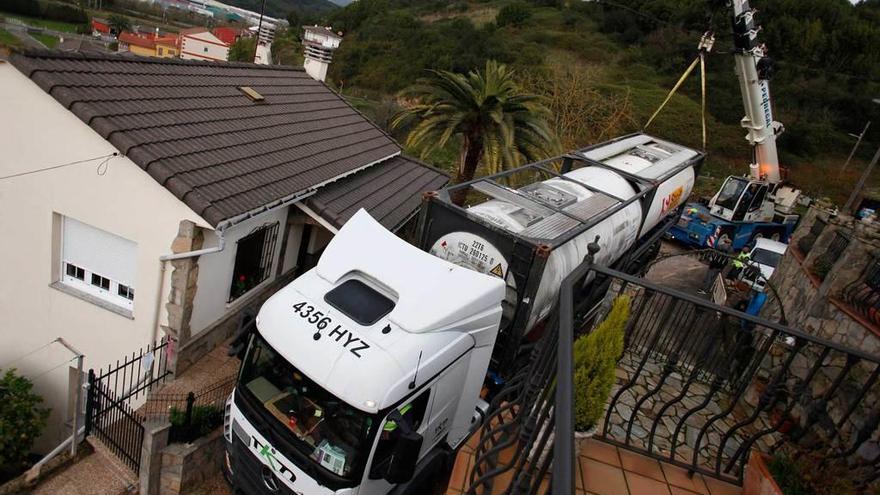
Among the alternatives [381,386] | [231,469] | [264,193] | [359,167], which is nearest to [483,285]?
[381,386]

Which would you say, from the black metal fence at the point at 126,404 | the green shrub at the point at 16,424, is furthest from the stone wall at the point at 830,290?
the green shrub at the point at 16,424

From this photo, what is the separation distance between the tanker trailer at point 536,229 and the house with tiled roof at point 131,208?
372 centimetres

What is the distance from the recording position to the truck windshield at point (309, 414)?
523cm

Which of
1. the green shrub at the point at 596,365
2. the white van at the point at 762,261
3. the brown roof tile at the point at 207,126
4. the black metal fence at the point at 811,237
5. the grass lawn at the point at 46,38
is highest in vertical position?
the black metal fence at the point at 811,237

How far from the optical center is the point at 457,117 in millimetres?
14688

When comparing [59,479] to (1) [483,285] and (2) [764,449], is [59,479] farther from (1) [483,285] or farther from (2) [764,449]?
(2) [764,449]

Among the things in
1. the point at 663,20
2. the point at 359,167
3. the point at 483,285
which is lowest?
the point at 359,167

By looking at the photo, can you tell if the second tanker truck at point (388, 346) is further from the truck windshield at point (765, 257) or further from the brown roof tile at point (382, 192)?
the truck windshield at point (765, 257)

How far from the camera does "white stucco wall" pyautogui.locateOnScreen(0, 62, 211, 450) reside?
809 cm

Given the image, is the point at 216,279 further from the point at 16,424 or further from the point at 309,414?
the point at 309,414

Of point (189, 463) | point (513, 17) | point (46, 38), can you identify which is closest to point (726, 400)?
point (189, 463)

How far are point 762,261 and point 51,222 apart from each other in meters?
19.6

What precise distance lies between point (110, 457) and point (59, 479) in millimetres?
676

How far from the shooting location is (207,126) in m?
10.0
